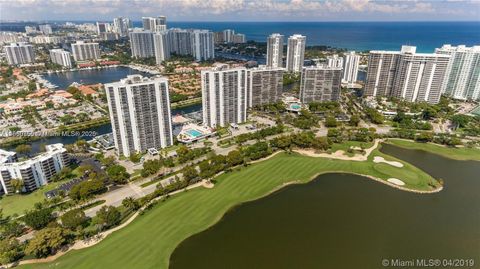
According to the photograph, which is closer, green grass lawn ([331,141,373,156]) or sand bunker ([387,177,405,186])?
sand bunker ([387,177,405,186])

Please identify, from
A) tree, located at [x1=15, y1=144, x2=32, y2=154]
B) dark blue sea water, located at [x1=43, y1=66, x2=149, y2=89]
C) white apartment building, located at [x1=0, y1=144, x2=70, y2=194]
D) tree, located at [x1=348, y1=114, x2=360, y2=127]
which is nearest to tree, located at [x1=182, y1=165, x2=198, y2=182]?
white apartment building, located at [x1=0, y1=144, x2=70, y2=194]

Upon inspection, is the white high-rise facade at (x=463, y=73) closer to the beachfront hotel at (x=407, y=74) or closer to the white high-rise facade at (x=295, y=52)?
the beachfront hotel at (x=407, y=74)

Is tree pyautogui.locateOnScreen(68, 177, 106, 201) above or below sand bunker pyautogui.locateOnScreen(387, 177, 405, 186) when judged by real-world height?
above

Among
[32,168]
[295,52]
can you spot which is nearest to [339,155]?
[32,168]

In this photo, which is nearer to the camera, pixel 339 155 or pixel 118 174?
pixel 118 174

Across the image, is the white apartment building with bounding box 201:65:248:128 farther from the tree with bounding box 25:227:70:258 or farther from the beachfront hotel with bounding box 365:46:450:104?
the beachfront hotel with bounding box 365:46:450:104

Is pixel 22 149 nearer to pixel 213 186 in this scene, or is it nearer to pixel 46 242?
pixel 46 242
